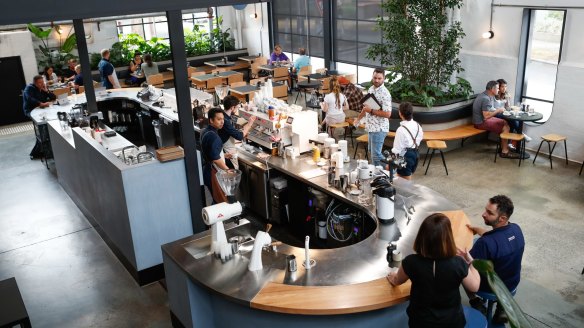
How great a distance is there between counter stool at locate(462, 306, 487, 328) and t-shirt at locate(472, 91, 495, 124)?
582cm

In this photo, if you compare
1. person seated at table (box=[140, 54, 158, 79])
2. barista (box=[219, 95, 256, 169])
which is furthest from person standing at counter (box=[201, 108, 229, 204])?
person seated at table (box=[140, 54, 158, 79])

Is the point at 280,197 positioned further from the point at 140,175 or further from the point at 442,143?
the point at 442,143

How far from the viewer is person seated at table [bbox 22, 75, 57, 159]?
9914 millimetres

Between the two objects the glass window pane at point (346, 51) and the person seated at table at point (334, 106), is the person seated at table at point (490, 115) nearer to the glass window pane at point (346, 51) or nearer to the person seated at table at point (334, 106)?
the person seated at table at point (334, 106)

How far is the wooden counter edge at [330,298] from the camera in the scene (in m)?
3.62

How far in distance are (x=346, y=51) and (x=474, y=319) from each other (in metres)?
10.1

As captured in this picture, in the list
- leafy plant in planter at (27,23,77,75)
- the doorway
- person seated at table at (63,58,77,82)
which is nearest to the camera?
the doorway

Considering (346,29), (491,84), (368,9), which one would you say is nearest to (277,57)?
(346,29)

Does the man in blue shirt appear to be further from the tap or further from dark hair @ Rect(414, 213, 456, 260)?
the tap

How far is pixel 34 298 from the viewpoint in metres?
5.61

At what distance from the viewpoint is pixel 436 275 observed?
323 cm

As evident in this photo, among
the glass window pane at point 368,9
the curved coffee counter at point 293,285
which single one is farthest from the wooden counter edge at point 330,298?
the glass window pane at point 368,9

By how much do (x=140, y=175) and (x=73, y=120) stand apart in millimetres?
2970

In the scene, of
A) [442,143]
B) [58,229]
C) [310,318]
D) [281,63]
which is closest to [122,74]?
[281,63]
